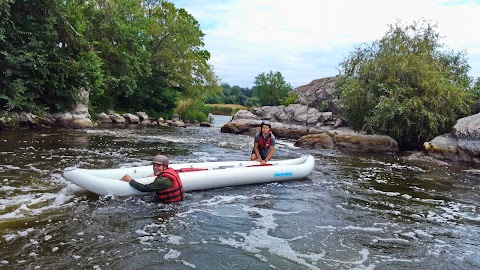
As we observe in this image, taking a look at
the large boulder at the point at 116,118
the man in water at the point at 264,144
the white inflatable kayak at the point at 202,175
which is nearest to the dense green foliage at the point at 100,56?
the large boulder at the point at 116,118

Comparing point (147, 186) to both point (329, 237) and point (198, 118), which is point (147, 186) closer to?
point (329, 237)

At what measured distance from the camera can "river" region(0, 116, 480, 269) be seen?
14.2 feet

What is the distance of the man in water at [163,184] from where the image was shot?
6.12 meters

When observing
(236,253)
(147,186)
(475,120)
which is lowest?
(236,253)

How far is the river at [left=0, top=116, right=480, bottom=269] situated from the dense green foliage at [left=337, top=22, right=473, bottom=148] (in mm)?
5996

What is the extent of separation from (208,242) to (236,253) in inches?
17.5

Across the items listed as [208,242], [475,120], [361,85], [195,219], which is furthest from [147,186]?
[361,85]

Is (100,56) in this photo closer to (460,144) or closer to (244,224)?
(460,144)

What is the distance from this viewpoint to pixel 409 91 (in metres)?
15.4

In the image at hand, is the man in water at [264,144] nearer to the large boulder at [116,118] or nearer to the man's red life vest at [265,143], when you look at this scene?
the man's red life vest at [265,143]

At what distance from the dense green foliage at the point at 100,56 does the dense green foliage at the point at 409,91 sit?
10899 millimetres

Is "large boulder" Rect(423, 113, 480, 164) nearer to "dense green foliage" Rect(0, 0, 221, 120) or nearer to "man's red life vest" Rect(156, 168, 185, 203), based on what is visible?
"man's red life vest" Rect(156, 168, 185, 203)

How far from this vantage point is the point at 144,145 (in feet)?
43.5

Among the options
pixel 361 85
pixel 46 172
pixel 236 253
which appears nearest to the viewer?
pixel 236 253
